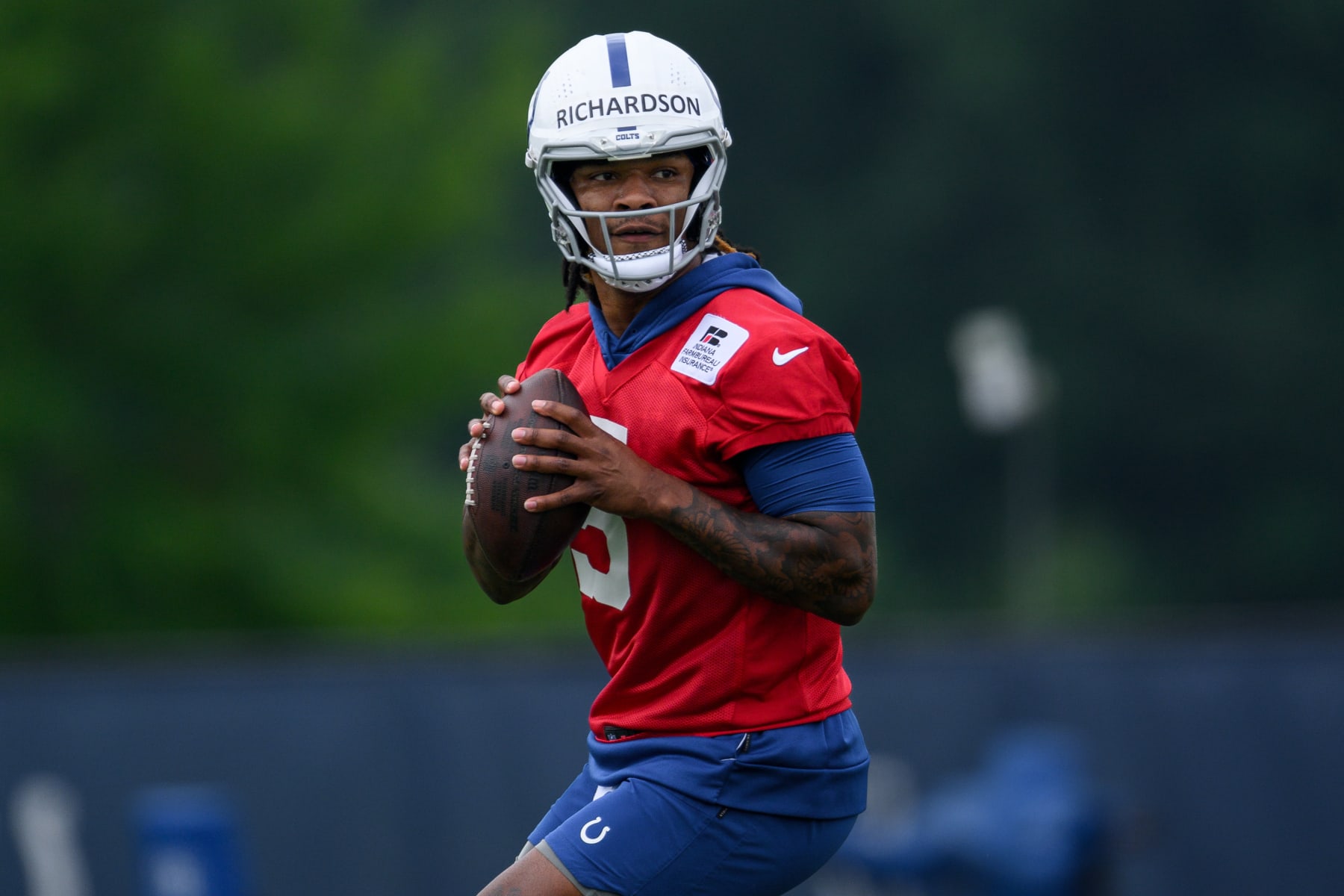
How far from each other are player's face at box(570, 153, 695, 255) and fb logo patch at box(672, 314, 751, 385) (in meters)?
0.23

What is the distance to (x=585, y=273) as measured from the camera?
399 centimetres

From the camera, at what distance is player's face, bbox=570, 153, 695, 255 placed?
372 centimetres

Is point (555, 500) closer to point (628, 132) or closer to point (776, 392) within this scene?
point (776, 392)

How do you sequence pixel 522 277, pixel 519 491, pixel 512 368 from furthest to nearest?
pixel 522 277 < pixel 512 368 < pixel 519 491

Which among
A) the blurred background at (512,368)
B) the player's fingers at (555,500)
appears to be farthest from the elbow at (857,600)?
the blurred background at (512,368)

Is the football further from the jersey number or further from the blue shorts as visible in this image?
the blue shorts

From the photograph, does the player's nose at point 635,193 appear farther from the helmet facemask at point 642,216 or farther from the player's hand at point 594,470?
the player's hand at point 594,470

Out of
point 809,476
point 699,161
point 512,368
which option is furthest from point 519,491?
point 512,368

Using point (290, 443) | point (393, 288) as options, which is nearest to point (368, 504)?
point (290, 443)

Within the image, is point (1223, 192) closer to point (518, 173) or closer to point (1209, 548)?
point (1209, 548)

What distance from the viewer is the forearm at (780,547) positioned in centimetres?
346

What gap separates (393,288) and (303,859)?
41.1ft

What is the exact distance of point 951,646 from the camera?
9445mm

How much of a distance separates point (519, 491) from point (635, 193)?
673mm
